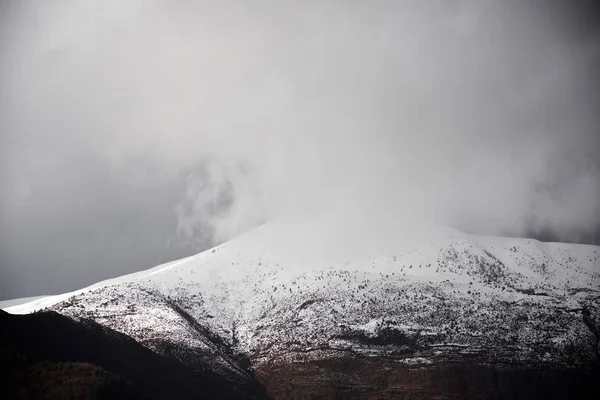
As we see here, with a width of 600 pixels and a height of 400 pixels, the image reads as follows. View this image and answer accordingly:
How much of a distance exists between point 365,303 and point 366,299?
1447 millimetres

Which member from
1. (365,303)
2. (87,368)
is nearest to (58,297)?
(365,303)

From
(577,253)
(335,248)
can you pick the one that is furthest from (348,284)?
(577,253)

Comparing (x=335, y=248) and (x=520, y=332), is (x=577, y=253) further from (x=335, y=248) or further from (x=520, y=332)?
(x=335, y=248)

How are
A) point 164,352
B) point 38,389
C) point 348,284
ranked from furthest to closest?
point 348,284
point 164,352
point 38,389

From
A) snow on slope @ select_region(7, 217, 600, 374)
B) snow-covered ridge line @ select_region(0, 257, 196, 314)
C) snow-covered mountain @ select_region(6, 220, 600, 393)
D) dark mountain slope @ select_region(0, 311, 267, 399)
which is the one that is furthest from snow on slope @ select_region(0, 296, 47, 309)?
dark mountain slope @ select_region(0, 311, 267, 399)

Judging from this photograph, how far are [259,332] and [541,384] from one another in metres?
46.4

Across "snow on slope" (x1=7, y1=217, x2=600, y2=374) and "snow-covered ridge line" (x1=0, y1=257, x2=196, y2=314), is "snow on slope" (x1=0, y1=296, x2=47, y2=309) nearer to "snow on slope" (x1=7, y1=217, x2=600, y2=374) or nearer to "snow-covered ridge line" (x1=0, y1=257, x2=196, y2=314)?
"snow-covered ridge line" (x1=0, y1=257, x2=196, y2=314)

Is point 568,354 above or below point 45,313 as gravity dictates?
below

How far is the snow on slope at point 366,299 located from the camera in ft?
270

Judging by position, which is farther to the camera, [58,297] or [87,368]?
[58,297]

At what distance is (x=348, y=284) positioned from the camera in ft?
329

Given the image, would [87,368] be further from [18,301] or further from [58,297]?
[18,301]

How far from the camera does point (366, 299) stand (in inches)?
3730

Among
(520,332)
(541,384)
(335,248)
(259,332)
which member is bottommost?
(541,384)
